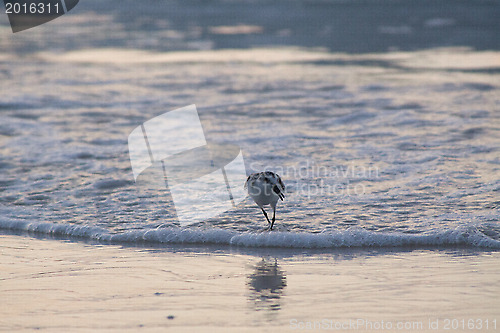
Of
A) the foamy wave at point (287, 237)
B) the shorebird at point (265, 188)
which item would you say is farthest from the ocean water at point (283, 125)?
the shorebird at point (265, 188)

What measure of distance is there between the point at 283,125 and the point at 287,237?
470 cm

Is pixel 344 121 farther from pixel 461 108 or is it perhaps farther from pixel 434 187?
pixel 434 187

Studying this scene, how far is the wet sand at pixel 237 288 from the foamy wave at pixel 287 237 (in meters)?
0.17

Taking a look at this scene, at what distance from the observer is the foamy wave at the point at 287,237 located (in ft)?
19.4

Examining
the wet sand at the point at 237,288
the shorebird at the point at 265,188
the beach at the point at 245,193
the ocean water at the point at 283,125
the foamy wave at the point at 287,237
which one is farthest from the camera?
the ocean water at the point at 283,125

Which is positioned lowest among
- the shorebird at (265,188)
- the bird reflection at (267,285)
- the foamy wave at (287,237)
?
Answer: the foamy wave at (287,237)

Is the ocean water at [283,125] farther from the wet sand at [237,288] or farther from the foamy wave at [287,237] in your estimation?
the wet sand at [237,288]

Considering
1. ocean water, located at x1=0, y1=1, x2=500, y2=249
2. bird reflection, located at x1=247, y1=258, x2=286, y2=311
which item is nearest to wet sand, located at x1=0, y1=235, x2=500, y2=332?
bird reflection, located at x1=247, y1=258, x2=286, y2=311

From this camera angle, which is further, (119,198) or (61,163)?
(61,163)

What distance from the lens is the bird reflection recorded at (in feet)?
15.1

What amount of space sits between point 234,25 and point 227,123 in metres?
12.7

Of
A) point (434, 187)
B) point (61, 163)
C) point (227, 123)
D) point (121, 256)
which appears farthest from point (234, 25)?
point (121, 256)

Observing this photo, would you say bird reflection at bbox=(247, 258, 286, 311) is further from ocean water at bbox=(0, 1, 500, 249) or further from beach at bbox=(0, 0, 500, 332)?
ocean water at bbox=(0, 1, 500, 249)

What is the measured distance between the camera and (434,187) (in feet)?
24.6
